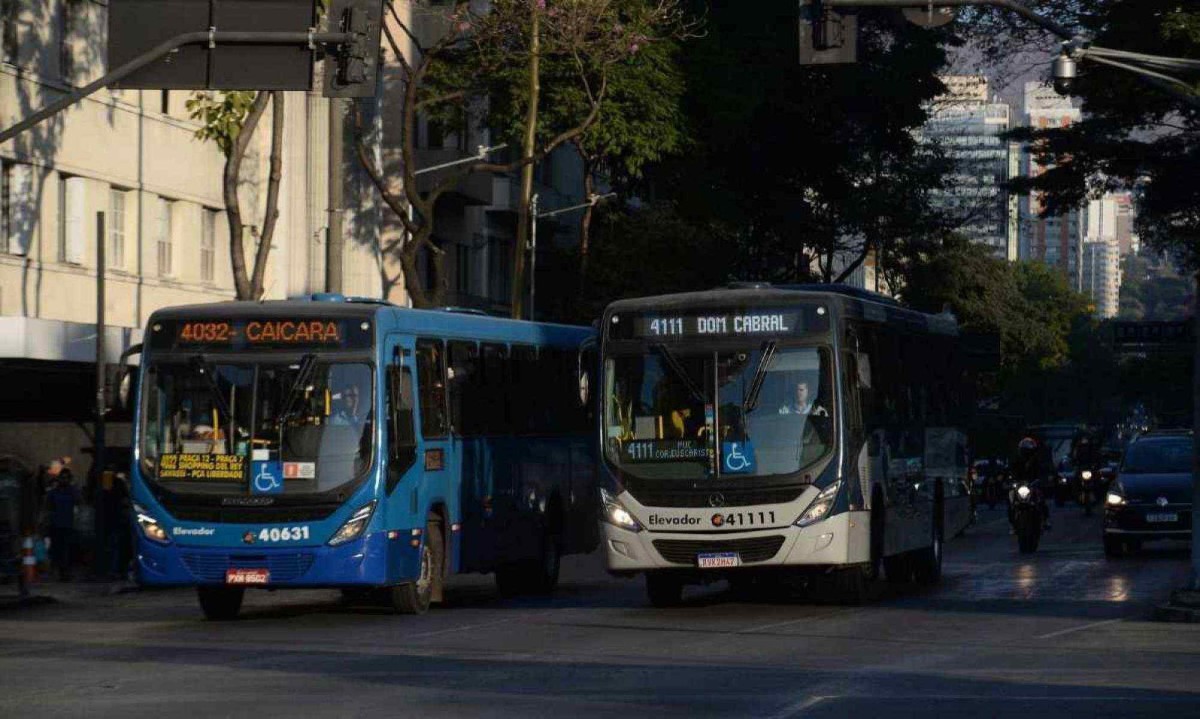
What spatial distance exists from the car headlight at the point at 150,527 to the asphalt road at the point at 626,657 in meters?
0.85

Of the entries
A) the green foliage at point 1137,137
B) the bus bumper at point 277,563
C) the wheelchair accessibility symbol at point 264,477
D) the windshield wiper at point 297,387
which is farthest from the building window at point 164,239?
the wheelchair accessibility symbol at point 264,477

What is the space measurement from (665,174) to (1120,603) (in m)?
36.7

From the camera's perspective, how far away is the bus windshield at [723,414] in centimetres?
2305

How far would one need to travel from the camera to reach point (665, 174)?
60531 mm

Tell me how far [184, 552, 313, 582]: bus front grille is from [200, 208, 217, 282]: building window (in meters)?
23.5

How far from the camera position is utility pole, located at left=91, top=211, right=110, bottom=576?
28.1 m

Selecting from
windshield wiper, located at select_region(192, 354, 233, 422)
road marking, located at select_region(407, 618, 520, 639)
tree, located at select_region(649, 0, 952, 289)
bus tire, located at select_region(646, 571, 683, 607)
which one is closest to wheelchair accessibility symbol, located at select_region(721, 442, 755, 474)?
bus tire, located at select_region(646, 571, 683, 607)

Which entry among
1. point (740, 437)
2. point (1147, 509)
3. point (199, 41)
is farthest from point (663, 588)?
point (1147, 509)

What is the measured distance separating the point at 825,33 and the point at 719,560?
17.5 feet

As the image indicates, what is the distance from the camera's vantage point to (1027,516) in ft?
119

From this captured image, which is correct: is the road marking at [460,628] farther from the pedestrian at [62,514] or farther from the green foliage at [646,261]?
the green foliage at [646,261]

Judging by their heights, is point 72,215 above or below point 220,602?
above

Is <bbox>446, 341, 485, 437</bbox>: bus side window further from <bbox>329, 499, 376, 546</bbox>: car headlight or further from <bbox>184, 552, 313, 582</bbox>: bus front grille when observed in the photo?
<bbox>184, 552, 313, 582</bbox>: bus front grille

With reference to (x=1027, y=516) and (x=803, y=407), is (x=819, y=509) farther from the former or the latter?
(x=1027, y=516)
